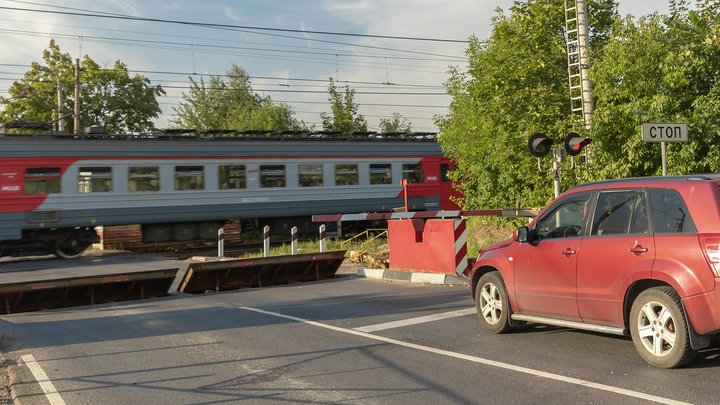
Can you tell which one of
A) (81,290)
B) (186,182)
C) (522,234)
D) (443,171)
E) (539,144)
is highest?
(443,171)

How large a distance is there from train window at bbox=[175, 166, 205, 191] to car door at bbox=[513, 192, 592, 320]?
1648 centimetres

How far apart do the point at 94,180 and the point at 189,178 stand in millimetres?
3040

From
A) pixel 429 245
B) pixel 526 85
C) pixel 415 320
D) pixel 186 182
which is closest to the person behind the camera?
pixel 415 320

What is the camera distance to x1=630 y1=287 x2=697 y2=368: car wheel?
16.5 ft

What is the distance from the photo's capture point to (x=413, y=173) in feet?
84.0

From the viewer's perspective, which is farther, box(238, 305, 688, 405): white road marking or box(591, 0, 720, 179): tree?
box(591, 0, 720, 179): tree

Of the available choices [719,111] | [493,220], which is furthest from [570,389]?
[493,220]

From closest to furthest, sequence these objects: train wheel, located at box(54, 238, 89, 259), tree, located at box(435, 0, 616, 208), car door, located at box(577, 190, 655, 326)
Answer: car door, located at box(577, 190, 655, 326) < tree, located at box(435, 0, 616, 208) < train wheel, located at box(54, 238, 89, 259)

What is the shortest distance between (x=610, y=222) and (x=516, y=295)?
141 centimetres

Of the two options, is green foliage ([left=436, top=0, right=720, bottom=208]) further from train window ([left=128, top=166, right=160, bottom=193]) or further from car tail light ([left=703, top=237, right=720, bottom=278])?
train window ([left=128, top=166, right=160, bottom=193])

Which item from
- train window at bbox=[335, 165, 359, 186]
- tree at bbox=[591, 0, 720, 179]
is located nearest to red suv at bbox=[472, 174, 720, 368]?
tree at bbox=[591, 0, 720, 179]

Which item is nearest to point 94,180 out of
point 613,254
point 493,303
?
point 493,303

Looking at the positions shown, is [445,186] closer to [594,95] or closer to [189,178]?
[189,178]

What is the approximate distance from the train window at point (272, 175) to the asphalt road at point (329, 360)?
13.4 meters
